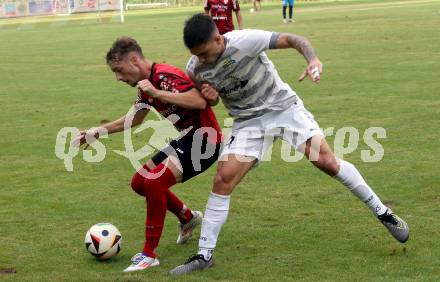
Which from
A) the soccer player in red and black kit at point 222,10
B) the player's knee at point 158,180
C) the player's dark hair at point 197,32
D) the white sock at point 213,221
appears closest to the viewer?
the player's dark hair at point 197,32

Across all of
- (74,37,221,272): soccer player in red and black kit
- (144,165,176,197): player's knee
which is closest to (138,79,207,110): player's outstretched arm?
(74,37,221,272): soccer player in red and black kit

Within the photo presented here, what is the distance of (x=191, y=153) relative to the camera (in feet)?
21.2

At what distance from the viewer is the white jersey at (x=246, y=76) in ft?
20.2

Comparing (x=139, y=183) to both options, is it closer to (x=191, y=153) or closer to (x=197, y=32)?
(x=191, y=153)

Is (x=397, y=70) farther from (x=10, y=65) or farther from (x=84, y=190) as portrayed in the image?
(x=10, y=65)

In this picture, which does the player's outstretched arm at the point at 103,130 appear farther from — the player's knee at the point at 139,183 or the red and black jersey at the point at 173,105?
the player's knee at the point at 139,183

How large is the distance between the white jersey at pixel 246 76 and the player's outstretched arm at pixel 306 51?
0.22 ft

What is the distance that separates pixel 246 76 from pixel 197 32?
23.7 inches

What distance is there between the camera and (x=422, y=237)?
6609 mm

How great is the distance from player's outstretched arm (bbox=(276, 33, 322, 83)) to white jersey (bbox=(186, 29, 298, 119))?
67 mm

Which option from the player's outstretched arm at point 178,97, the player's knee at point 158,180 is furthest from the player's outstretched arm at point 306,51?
the player's knee at point 158,180

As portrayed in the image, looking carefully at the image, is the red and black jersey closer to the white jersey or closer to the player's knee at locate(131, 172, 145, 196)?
the white jersey

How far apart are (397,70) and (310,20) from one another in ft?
63.0

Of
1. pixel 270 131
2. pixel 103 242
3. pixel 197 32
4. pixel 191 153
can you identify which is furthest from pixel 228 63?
pixel 103 242
